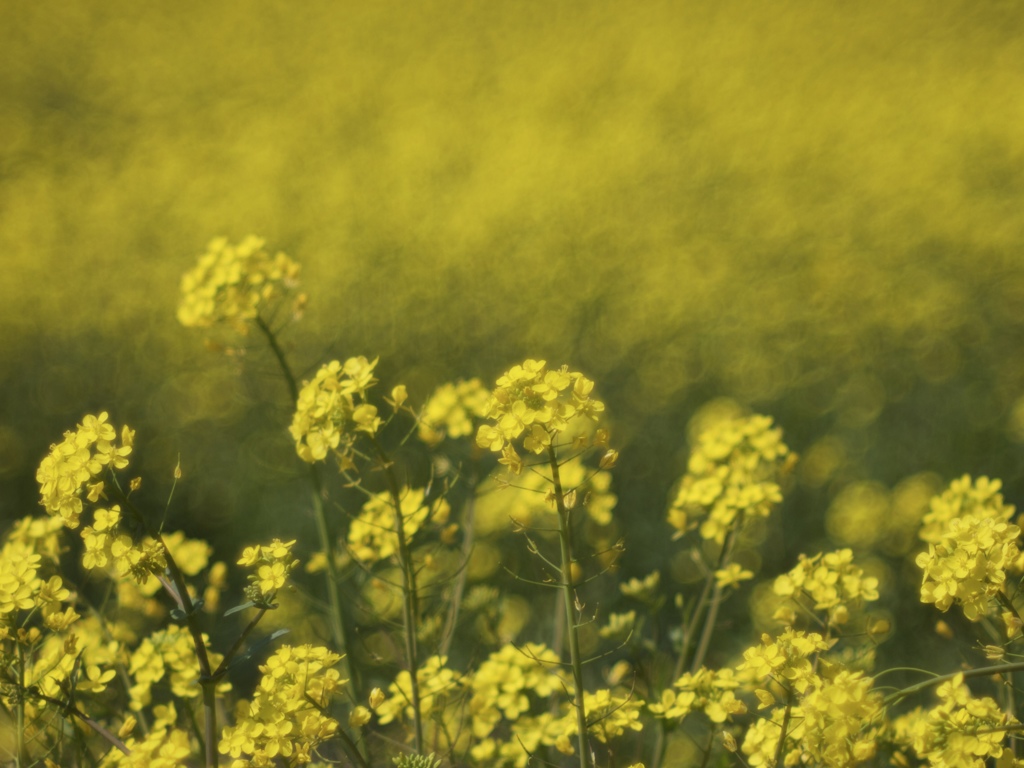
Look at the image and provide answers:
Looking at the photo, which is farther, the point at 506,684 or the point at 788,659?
the point at 506,684

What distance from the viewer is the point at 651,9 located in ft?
28.6

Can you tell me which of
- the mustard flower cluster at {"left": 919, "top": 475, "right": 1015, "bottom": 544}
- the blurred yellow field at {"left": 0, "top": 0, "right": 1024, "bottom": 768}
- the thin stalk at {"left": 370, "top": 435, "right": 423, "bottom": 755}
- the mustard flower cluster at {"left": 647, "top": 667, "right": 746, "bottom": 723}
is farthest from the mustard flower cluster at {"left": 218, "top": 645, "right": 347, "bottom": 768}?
the mustard flower cluster at {"left": 919, "top": 475, "right": 1015, "bottom": 544}

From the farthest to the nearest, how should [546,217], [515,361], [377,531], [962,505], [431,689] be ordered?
[546,217]
[515,361]
[377,531]
[962,505]
[431,689]

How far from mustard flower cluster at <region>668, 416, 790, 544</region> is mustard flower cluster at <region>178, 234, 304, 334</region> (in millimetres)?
1015

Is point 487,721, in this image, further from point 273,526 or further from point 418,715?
point 273,526

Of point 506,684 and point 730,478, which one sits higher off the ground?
point 730,478

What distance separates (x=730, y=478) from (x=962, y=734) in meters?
0.92

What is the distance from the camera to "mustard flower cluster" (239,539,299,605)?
1.61 metres

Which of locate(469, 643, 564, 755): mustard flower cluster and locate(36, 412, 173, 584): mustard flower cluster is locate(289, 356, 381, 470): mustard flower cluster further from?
locate(469, 643, 564, 755): mustard flower cluster

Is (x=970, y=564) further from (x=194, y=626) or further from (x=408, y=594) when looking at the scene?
(x=194, y=626)

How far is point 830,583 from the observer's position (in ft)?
6.42

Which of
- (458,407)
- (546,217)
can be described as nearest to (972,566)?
(458,407)

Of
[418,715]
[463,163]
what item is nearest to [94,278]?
[463,163]

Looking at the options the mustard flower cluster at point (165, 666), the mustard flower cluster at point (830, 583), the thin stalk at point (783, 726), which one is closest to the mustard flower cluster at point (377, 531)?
the mustard flower cluster at point (165, 666)
